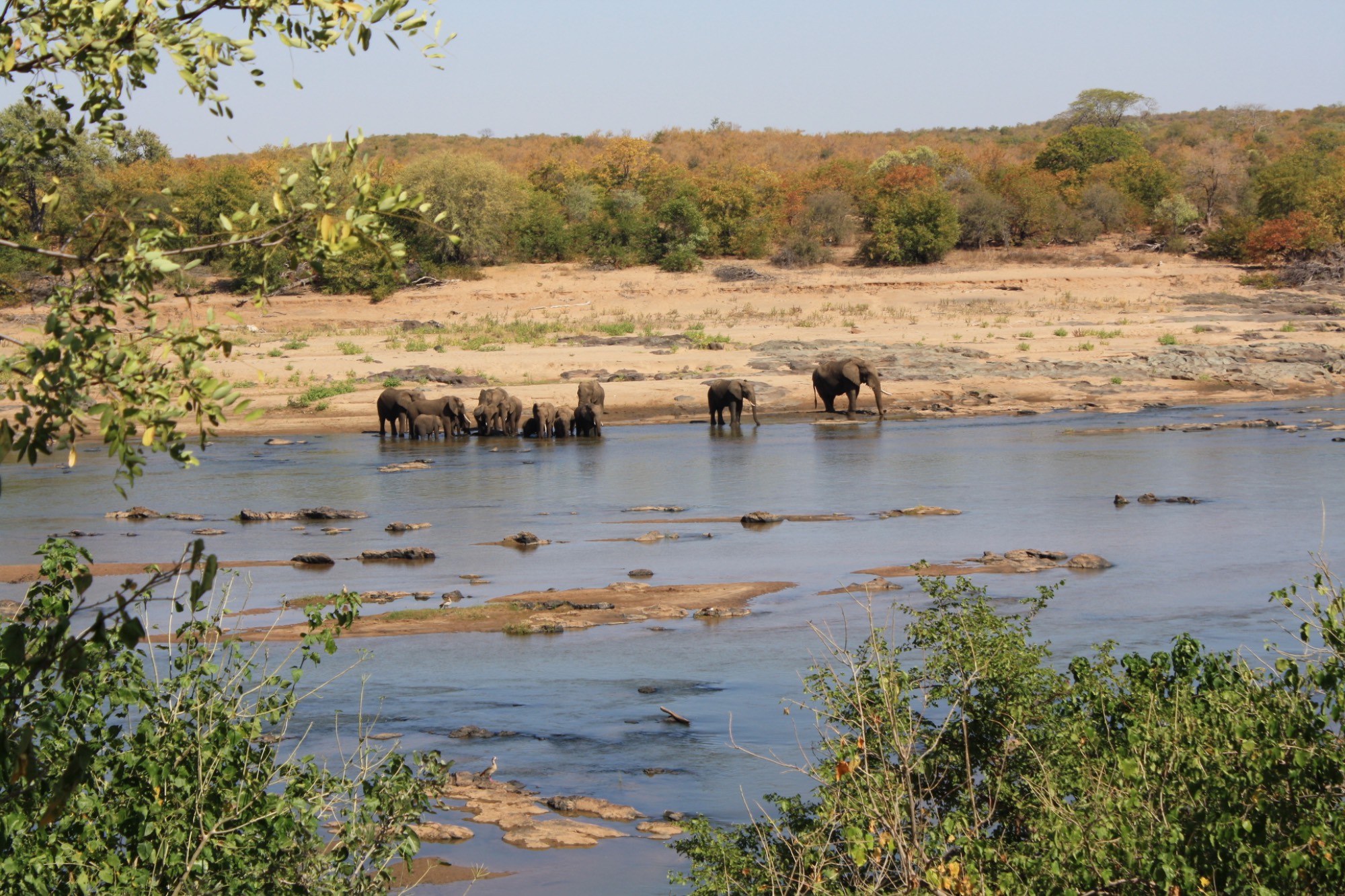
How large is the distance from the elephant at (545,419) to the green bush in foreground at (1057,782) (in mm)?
23724

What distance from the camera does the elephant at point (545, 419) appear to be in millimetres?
30938

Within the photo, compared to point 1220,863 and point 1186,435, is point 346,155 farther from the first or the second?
point 1186,435

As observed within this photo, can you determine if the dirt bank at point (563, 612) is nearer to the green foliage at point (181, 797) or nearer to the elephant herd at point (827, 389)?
the green foliage at point (181, 797)

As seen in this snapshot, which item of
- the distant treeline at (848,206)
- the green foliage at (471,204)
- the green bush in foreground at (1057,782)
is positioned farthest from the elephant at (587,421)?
the green bush in foreground at (1057,782)

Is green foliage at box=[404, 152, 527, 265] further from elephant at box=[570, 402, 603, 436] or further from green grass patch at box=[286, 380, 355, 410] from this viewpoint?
elephant at box=[570, 402, 603, 436]

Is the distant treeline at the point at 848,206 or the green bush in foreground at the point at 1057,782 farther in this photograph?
the distant treeline at the point at 848,206

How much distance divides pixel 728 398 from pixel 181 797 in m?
27.0

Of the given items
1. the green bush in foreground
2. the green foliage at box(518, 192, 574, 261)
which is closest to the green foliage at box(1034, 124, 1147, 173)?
the green foliage at box(518, 192, 574, 261)

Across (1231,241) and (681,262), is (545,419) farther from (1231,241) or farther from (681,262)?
(1231,241)

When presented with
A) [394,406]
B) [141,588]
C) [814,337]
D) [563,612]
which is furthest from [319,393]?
[141,588]

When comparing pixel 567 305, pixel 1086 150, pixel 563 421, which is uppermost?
pixel 1086 150

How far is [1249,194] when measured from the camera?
55.0m

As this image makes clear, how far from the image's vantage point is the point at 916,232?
50594mm

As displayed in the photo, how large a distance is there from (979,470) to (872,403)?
34.7 feet
